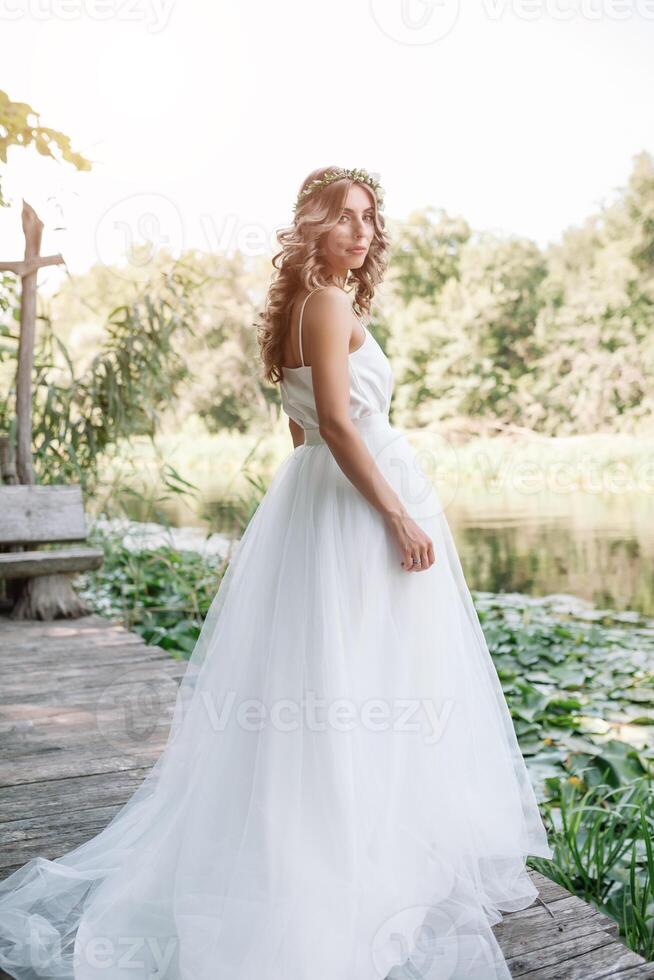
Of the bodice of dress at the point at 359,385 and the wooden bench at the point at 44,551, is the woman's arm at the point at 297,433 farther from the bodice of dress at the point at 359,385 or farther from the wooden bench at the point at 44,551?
the wooden bench at the point at 44,551

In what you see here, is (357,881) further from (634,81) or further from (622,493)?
(634,81)

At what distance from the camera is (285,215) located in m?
2.06

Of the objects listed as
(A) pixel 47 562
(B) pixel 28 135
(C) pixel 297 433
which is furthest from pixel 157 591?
(C) pixel 297 433

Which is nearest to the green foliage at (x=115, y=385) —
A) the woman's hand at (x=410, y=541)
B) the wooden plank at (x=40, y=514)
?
the wooden plank at (x=40, y=514)

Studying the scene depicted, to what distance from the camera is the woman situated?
1.49 meters

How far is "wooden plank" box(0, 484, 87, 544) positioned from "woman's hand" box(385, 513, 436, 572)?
2.97m

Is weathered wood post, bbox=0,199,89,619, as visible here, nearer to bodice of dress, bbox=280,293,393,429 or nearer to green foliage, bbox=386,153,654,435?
bodice of dress, bbox=280,293,393,429

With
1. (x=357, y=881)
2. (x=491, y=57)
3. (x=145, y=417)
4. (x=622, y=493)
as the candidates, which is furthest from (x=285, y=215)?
(x=491, y=57)

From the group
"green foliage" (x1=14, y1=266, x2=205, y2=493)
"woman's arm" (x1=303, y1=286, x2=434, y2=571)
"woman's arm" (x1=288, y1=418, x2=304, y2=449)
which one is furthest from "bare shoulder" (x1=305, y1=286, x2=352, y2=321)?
"green foliage" (x1=14, y1=266, x2=205, y2=493)

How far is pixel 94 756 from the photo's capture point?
8.32 ft

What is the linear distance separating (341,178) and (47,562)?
9.67ft

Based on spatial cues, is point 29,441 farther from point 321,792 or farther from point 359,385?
point 321,792

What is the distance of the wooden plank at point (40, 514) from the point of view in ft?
14.0

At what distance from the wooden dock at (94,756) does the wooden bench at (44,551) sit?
0.20 meters
